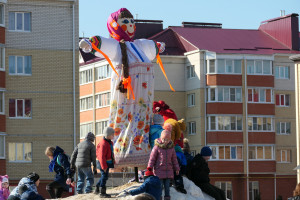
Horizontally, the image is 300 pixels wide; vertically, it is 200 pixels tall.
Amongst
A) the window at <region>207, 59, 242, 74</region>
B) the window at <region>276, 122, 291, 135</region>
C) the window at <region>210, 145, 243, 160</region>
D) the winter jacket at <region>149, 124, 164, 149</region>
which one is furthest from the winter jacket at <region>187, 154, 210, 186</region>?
the window at <region>276, 122, 291, 135</region>

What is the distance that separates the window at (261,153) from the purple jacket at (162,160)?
171 feet

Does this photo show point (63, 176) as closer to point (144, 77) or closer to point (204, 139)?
point (144, 77)

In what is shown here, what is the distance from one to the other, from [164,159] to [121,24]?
357cm

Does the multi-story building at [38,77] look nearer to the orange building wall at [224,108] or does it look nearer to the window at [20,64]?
the window at [20,64]

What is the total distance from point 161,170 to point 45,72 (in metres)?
34.7

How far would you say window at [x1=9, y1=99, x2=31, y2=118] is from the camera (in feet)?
168

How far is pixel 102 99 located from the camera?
7206 cm

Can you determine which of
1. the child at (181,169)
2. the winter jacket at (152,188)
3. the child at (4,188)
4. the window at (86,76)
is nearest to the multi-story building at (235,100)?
the window at (86,76)

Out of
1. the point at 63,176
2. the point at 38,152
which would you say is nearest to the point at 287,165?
the point at 38,152

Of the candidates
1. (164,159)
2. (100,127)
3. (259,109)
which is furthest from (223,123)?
(164,159)

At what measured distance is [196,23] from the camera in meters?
76.7

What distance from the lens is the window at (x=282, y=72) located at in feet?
235

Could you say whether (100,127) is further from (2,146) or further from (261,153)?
(2,146)

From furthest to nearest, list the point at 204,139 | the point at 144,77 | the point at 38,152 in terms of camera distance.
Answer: the point at 204,139
the point at 38,152
the point at 144,77
